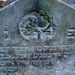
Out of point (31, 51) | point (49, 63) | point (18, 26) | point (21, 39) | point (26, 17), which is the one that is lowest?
point (49, 63)

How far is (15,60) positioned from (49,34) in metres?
0.59

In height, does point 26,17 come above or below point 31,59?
above

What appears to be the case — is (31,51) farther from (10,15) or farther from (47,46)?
(10,15)

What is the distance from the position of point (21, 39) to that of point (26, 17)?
29 centimetres

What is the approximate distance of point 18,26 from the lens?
165 centimetres

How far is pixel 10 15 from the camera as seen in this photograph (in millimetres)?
1624

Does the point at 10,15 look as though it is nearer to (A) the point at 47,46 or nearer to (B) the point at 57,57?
(A) the point at 47,46

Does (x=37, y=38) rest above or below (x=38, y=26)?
below

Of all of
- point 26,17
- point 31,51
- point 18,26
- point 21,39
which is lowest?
point 31,51

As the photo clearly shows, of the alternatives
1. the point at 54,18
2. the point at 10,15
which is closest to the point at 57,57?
the point at 54,18

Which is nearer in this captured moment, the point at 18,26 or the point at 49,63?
the point at 18,26

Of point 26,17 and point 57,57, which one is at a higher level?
point 26,17

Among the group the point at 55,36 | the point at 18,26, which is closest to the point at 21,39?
the point at 18,26

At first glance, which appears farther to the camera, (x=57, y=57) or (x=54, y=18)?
(x=57, y=57)
